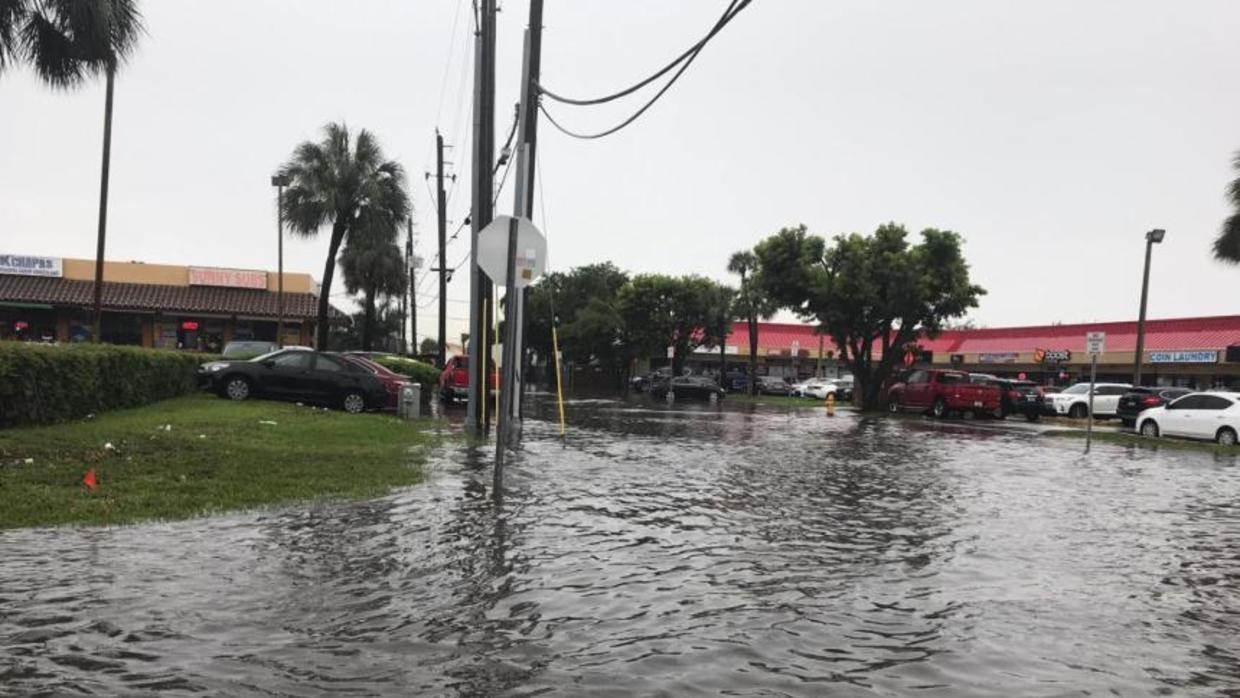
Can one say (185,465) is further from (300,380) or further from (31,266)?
(31,266)

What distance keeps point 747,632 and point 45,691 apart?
3.41 meters

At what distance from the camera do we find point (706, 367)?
2992 inches

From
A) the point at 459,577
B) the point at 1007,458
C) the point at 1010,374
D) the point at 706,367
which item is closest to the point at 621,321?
the point at 706,367

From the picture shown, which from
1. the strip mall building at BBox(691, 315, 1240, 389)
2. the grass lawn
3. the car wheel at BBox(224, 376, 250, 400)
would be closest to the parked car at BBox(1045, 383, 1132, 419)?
the strip mall building at BBox(691, 315, 1240, 389)

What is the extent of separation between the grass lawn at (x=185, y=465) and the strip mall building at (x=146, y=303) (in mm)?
27841

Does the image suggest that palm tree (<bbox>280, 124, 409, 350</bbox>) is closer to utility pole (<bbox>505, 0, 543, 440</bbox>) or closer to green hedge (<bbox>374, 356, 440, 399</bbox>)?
green hedge (<bbox>374, 356, 440, 399</bbox>)

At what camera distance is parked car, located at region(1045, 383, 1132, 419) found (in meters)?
34.9

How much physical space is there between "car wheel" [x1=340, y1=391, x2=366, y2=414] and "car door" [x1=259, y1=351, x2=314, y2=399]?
93 cm

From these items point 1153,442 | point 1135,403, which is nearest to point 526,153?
point 1153,442

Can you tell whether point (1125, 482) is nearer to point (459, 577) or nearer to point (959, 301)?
point (459, 577)

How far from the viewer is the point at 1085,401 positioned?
35656mm

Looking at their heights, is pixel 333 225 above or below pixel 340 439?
above

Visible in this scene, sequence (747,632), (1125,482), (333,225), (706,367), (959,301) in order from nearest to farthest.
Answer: (747,632)
(1125,482)
(333,225)
(959,301)
(706,367)

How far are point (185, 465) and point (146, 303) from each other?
34531 mm
